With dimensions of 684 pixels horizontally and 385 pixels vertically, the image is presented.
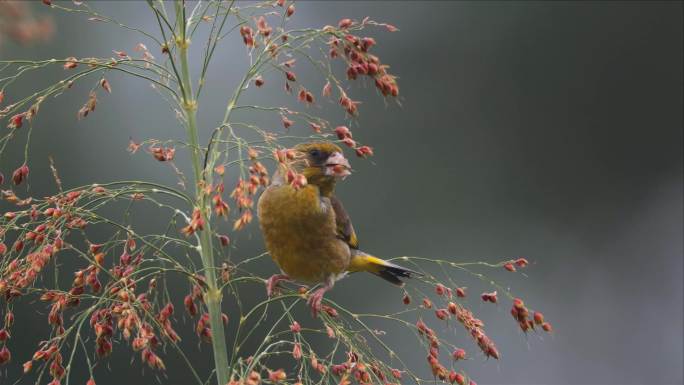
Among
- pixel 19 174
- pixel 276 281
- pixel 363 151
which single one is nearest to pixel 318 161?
pixel 276 281

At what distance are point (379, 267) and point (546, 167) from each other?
14.4 ft

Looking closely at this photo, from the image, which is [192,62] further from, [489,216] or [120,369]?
[489,216]

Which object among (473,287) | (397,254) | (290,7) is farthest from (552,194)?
(290,7)

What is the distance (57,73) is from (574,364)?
4.52 m

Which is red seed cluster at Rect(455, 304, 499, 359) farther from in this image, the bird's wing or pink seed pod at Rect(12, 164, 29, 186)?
pink seed pod at Rect(12, 164, 29, 186)

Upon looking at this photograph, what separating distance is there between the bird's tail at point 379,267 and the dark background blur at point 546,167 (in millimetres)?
2835

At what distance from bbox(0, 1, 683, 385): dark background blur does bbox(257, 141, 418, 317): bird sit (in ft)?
10.1

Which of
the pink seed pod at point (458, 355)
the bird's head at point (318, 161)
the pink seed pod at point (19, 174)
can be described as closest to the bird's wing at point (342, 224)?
the bird's head at point (318, 161)

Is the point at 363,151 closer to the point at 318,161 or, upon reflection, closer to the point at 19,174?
the point at 19,174

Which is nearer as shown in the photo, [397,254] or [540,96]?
[397,254]

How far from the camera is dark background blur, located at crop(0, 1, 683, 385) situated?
7320 mm

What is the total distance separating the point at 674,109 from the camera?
8258 millimetres

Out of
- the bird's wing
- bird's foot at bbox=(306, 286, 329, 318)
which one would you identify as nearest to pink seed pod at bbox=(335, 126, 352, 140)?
bird's foot at bbox=(306, 286, 329, 318)

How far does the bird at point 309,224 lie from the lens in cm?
354
